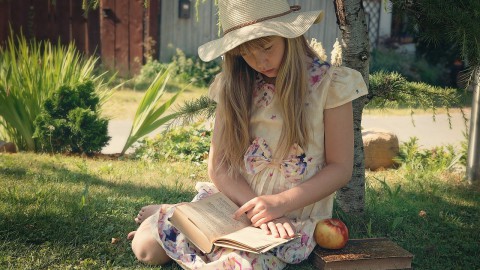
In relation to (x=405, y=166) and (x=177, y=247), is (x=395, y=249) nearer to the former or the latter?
(x=177, y=247)

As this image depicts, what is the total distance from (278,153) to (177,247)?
0.61m

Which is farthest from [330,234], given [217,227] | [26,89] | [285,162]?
[26,89]

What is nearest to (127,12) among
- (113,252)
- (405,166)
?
(405,166)

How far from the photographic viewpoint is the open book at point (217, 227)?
8.43 ft

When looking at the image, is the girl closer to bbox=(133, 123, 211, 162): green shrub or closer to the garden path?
bbox=(133, 123, 211, 162): green shrub

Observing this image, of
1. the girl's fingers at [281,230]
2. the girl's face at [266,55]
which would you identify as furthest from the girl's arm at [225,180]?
the girl's face at [266,55]

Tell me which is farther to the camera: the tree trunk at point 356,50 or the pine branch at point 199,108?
the pine branch at point 199,108

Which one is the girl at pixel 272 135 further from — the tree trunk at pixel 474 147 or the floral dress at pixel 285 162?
the tree trunk at pixel 474 147

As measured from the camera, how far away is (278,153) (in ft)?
9.63

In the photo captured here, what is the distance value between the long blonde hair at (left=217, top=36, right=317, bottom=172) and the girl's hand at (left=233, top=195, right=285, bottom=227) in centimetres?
26

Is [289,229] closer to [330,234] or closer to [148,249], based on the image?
[330,234]

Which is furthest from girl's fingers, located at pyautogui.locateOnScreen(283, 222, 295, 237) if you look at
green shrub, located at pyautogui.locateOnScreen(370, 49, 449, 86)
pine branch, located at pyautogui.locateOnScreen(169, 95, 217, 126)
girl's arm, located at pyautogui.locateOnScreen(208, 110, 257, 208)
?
green shrub, located at pyautogui.locateOnScreen(370, 49, 449, 86)

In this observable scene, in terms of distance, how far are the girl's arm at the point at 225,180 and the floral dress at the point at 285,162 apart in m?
0.05

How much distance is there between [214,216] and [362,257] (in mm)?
662
